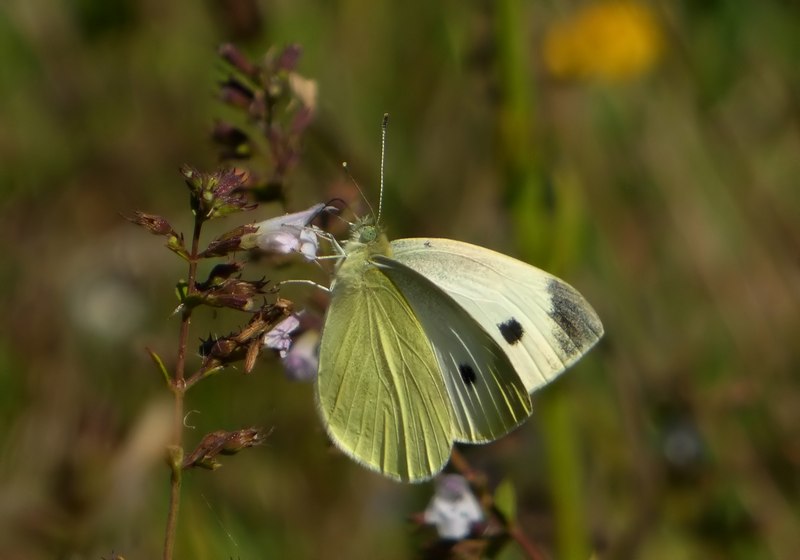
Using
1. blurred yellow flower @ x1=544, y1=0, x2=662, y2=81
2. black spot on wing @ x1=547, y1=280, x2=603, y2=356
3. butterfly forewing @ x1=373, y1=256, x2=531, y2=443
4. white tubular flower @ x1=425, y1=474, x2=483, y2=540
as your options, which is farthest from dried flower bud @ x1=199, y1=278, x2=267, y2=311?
blurred yellow flower @ x1=544, y1=0, x2=662, y2=81

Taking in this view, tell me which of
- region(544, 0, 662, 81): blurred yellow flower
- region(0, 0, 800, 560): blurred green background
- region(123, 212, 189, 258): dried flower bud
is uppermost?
region(544, 0, 662, 81): blurred yellow flower

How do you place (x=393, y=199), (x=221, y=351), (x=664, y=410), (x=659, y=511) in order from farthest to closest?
(x=664, y=410) → (x=393, y=199) → (x=659, y=511) → (x=221, y=351)

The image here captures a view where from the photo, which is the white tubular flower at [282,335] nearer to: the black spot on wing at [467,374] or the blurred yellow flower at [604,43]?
the black spot on wing at [467,374]

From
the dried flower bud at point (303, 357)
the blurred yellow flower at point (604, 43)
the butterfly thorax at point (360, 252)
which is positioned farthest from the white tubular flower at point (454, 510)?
the blurred yellow flower at point (604, 43)

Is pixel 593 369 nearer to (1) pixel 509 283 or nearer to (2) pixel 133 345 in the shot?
(1) pixel 509 283

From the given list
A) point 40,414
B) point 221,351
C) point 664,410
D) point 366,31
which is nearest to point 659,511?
point 664,410

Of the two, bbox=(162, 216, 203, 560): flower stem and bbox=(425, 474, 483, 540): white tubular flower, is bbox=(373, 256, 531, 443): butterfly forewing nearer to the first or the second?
bbox=(425, 474, 483, 540): white tubular flower

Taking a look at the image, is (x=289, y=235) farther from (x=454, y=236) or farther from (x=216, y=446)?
(x=454, y=236)
